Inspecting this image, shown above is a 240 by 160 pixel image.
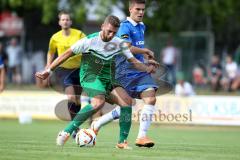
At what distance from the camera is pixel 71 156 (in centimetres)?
1058

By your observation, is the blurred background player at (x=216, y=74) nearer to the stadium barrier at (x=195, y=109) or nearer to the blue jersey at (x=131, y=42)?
the stadium barrier at (x=195, y=109)

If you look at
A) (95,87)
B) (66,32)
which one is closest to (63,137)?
(95,87)

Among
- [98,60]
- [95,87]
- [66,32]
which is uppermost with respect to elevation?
[66,32]

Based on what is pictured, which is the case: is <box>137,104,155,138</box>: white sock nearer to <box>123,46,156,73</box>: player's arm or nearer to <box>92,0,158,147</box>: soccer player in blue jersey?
<box>92,0,158,147</box>: soccer player in blue jersey

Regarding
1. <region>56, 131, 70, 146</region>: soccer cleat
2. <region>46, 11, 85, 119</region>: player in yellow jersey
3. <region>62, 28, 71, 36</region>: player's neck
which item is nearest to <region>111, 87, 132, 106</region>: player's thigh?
<region>56, 131, 70, 146</region>: soccer cleat

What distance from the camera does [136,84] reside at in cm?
1265

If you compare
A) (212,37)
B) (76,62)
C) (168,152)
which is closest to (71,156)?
(168,152)

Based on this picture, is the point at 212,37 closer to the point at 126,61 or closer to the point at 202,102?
the point at 202,102

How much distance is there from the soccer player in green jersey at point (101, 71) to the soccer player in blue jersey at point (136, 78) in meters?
0.20

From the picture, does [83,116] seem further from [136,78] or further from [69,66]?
[69,66]

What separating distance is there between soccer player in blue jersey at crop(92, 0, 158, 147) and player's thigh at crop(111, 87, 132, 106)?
1.03ft

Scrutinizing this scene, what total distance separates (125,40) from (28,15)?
2820 centimetres

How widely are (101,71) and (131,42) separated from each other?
2.33ft

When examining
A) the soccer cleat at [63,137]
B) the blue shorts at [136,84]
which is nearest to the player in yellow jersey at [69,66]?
the blue shorts at [136,84]
